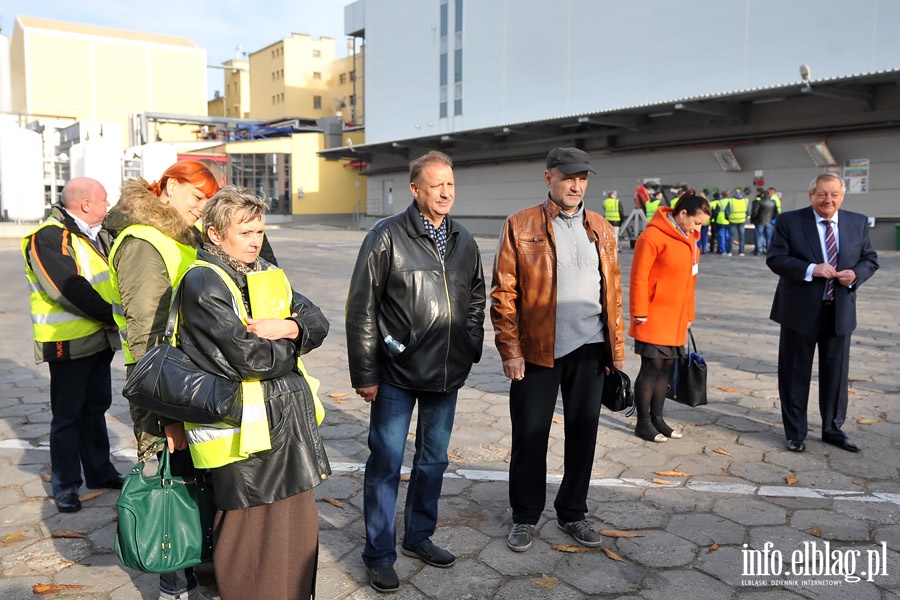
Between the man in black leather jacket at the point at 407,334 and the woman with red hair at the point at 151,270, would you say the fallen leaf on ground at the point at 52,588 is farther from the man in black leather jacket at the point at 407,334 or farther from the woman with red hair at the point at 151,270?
the man in black leather jacket at the point at 407,334

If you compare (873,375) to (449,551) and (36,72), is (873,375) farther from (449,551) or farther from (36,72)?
(36,72)

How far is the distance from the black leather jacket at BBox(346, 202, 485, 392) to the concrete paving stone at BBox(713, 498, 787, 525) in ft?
5.98

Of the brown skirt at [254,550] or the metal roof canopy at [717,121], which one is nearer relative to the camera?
the brown skirt at [254,550]

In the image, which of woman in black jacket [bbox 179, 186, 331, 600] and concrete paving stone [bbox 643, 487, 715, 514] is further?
concrete paving stone [bbox 643, 487, 715, 514]

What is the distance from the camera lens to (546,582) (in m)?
3.28

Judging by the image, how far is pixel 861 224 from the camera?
5051mm

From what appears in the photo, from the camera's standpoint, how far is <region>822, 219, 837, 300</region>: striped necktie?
4938mm

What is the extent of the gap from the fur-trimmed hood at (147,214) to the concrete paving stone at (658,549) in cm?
252

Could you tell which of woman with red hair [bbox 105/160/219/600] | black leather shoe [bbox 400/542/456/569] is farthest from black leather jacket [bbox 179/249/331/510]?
black leather shoe [bbox 400/542/456/569]

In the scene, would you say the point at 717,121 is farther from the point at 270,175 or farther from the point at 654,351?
the point at 270,175

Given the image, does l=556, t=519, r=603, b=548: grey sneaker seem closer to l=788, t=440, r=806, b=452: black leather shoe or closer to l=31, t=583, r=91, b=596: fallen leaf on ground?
l=788, t=440, r=806, b=452: black leather shoe

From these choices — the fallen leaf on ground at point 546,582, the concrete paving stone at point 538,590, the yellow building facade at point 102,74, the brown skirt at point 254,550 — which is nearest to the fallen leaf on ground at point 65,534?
the brown skirt at point 254,550

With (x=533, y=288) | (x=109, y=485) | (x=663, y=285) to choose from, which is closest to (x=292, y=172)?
(x=663, y=285)

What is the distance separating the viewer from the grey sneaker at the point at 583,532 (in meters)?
3.62
